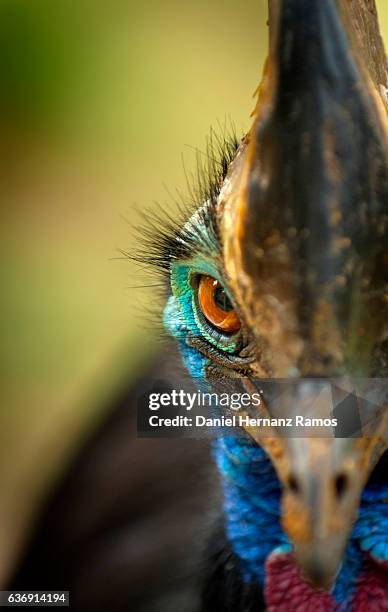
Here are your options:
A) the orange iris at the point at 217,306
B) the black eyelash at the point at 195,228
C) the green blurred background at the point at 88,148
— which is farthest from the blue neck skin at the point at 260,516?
the green blurred background at the point at 88,148

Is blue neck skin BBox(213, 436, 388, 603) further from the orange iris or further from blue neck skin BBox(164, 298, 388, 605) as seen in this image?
the orange iris

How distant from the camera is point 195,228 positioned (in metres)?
1.28

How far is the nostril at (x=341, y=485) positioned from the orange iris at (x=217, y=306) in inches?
11.0

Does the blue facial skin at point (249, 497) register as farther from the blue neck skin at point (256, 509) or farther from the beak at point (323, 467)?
the beak at point (323, 467)

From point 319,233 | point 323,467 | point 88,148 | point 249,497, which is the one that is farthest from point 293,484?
point 88,148

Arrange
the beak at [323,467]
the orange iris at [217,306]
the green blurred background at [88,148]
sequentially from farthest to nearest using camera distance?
the green blurred background at [88,148], the orange iris at [217,306], the beak at [323,467]

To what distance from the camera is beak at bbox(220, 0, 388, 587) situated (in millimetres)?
986

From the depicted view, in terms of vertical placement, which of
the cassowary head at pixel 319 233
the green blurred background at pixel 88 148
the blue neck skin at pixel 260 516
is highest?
the green blurred background at pixel 88 148

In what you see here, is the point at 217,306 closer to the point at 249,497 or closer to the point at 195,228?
the point at 195,228

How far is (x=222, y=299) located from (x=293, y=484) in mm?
314

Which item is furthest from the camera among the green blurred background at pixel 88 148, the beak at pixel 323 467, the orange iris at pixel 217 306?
the green blurred background at pixel 88 148

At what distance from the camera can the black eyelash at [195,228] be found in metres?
1.23

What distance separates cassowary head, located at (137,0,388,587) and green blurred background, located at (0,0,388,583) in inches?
99.8

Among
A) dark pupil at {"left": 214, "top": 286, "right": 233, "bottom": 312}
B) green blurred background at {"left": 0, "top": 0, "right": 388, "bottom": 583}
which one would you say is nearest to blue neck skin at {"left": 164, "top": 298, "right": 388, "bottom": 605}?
dark pupil at {"left": 214, "top": 286, "right": 233, "bottom": 312}
